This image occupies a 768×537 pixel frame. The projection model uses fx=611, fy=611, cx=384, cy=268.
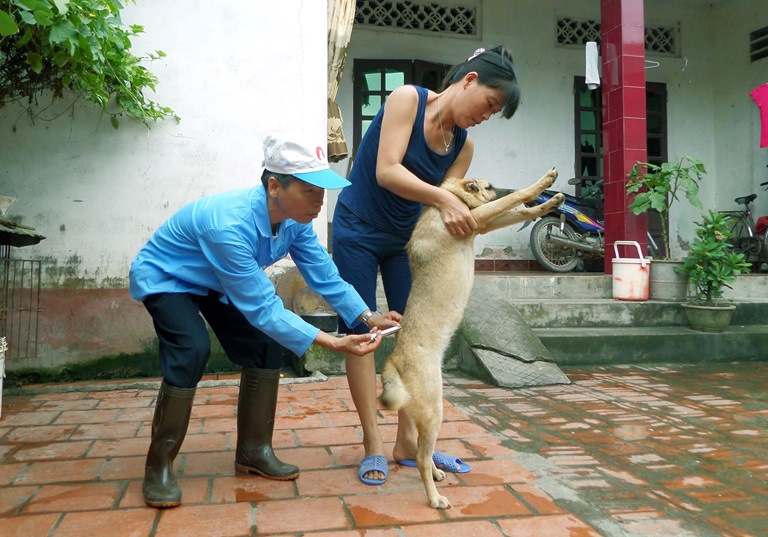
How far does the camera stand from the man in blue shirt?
91.9 inches

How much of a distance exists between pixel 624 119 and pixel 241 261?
5.77 m

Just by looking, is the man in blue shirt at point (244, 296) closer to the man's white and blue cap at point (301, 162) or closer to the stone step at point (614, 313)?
the man's white and blue cap at point (301, 162)

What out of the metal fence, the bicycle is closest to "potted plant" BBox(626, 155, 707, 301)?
the bicycle

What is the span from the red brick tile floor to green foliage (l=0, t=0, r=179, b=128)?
2.10 m

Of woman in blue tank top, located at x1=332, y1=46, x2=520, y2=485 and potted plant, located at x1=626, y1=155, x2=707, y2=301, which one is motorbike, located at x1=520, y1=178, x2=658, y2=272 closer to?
potted plant, located at x1=626, y1=155, x2=707, y2=301

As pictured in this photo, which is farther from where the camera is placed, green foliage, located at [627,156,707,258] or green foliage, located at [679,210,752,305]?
green foliage, located at [627,156,707,258]

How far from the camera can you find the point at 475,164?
8.80 m

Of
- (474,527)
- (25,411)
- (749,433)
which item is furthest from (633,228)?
(25,411)

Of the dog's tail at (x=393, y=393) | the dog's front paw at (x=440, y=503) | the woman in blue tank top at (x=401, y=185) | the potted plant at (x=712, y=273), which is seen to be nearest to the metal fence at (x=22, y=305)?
the woman in blue tank top at (x=401, y=185)

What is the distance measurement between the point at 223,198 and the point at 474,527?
158 centimetres

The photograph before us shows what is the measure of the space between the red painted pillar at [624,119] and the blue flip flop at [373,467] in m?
4.99

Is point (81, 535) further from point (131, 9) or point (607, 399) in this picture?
point (131, 9)

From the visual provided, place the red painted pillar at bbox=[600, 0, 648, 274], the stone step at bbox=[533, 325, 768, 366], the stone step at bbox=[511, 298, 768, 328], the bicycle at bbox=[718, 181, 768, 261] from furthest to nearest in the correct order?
the bicycle at bbox=[718, 181, 768, 261], the red painted pillar at bbox=[600, 0, 648, 274], the stone step at bbox=[511, 298, 768, 328], the stone step at bbox=[533, 325, 768, 366]

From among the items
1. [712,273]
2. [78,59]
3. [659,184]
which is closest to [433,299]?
[78,59]
